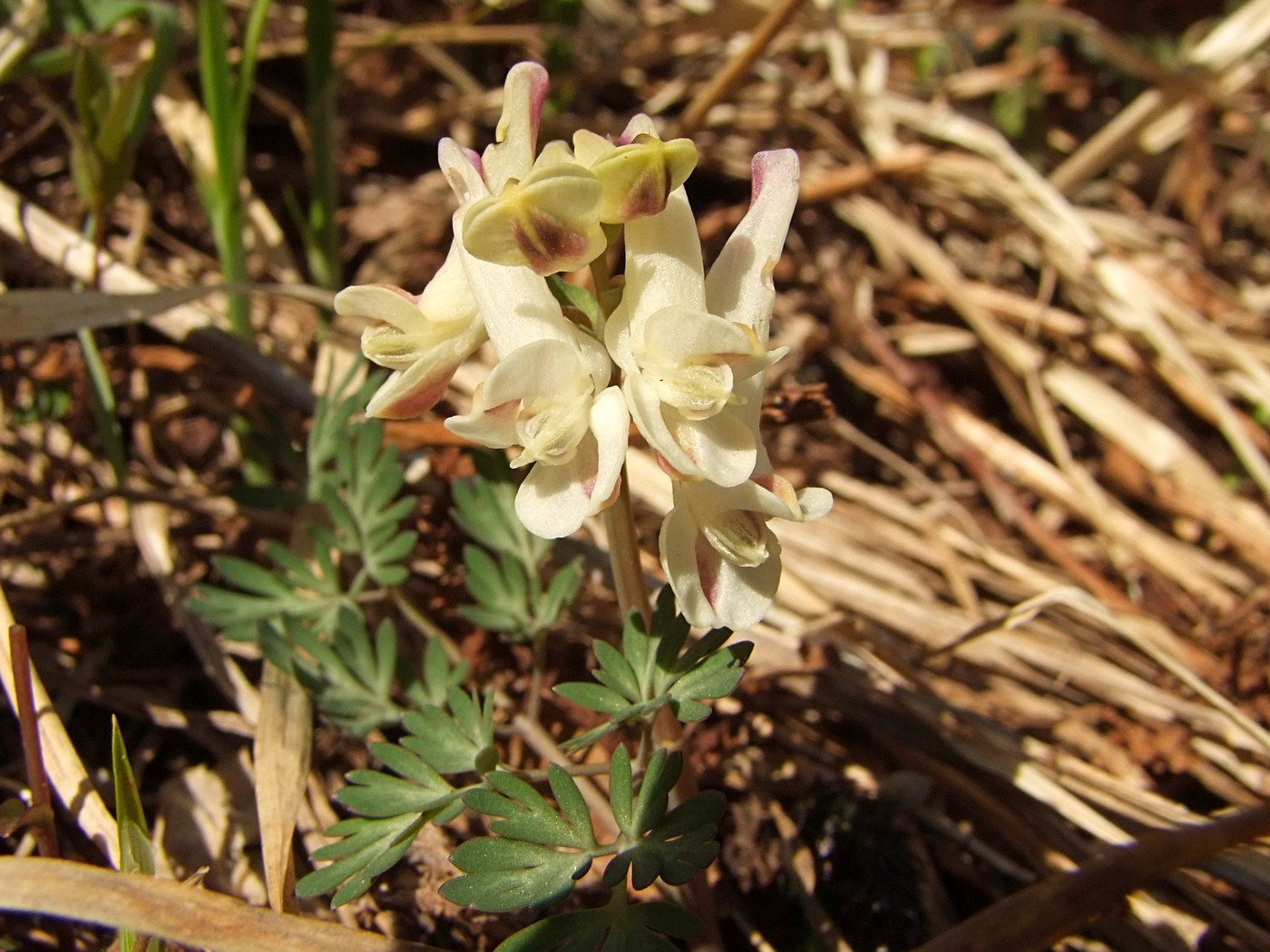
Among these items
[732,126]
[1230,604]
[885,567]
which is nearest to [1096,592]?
[1230,604]

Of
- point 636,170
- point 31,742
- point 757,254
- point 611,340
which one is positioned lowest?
point 31,742

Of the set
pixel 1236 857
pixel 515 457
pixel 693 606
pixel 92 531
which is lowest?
pixel 92 531

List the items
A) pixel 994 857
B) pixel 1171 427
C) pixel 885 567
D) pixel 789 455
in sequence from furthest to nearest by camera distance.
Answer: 1. pixel 1171 427
2. pixel 789 455
3. pixel 885 567
4. pixel 994 857

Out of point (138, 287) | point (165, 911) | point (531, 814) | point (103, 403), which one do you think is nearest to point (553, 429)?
point (531, 814)

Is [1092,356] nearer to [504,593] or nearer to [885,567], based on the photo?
[885,567]

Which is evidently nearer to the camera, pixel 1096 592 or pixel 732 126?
pixel 1096 592

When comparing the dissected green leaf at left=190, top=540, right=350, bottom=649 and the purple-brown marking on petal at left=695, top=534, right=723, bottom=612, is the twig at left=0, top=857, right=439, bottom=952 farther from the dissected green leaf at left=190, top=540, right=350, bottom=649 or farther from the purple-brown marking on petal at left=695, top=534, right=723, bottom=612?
the purple-brown marking on petal at left=695, top=534, right=723, bottom=612

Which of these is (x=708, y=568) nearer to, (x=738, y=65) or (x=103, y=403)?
(x=103, y=403)
